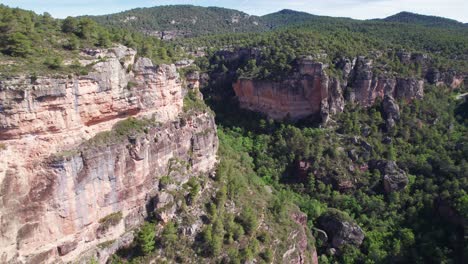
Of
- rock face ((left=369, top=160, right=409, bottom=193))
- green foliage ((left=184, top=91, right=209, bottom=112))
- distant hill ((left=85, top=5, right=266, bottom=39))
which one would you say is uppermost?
distant hill ((left=85, top=5, right=266, bottom=39))

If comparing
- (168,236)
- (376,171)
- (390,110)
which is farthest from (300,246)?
(390,110)

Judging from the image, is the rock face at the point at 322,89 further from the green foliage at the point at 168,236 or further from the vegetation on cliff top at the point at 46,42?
the green foliage at the point at 168,236

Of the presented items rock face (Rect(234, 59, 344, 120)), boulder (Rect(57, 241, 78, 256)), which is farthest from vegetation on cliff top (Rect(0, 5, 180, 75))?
rock face (Rect(234, 59, 344, 120))

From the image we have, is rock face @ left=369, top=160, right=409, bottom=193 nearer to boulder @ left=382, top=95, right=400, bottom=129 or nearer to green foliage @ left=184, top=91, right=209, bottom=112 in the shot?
boulder @ left=382, top=95, right=400, bottom=129

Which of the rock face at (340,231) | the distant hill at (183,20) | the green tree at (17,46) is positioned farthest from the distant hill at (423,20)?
the green tree at (17,46)

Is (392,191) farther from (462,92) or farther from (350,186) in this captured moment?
(462,92)

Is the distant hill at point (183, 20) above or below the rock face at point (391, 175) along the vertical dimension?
above
